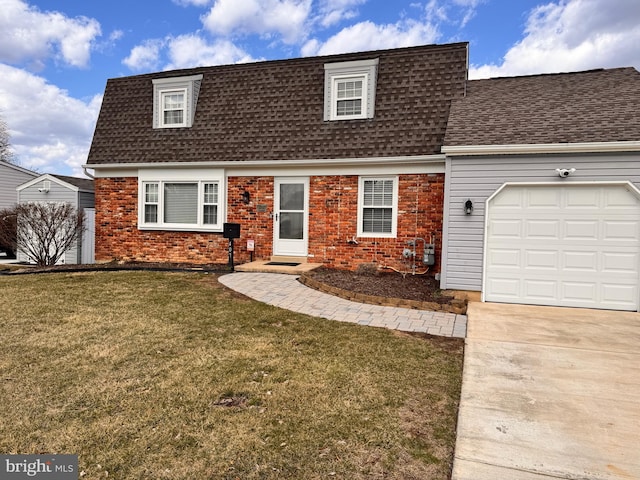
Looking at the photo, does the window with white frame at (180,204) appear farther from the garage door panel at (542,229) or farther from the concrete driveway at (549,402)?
the concrete driveway at (549,402)

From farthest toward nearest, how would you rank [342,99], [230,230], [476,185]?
[342,99], [230,230], [476,185]

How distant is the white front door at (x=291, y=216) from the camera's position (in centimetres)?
1092

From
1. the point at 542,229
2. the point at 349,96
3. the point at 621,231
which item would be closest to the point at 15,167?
the point at 349,96

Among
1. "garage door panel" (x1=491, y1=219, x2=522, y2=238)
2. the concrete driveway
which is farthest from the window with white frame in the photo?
the concrete driveway

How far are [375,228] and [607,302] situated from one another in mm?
5017

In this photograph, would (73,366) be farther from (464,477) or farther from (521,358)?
(521,358)

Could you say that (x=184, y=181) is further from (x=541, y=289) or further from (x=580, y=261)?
(x=580, y=261)

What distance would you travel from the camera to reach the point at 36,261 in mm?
12727

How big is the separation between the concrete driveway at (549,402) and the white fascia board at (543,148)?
2964 mm

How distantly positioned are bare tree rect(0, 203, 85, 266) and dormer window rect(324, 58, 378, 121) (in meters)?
Result: 8.45

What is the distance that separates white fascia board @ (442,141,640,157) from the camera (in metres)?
6.92

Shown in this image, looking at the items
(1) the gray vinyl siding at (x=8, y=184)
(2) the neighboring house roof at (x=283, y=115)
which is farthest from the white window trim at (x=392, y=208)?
(1) the gray vinyl siding at (x=8, y=184)

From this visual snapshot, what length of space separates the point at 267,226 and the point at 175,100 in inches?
200

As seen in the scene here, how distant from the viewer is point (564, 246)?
24.0 ft
